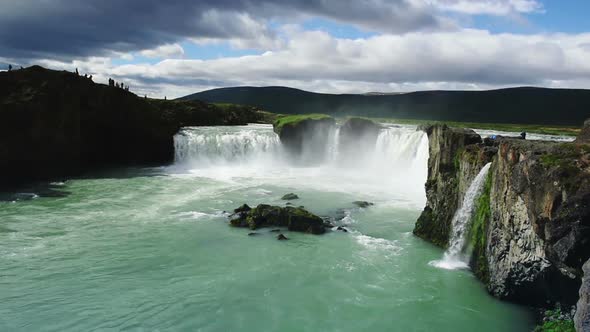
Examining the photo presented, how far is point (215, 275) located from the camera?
16.8m

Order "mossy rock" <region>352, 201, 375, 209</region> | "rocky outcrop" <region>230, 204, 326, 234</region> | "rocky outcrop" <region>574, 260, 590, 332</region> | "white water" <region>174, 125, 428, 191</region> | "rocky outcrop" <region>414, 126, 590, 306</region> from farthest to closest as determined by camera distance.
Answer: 1. "white water" <region>174, 125, 428, 191</region>
2. "mossy rock" <region>352, 201, 375, 209</region>
3. "rocky outcrop" <region>230, 204, 326, 234</region>
4. "rocky outcrop" <region>414, 126, 590, 306</region>
5. "rocky outcrop" <region>574, 260, 590, 332</region>

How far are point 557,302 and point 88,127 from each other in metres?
44.3

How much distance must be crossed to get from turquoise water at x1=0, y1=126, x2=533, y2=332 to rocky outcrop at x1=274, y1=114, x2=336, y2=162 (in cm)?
2319

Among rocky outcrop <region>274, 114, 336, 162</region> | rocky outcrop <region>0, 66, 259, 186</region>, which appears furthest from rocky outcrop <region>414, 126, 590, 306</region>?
rocky outcrop <region>0, 66, 259, 186</region>

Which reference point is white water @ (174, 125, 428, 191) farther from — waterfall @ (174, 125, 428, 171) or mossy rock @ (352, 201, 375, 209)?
mossy rock @ (352, 201, 375, 209)

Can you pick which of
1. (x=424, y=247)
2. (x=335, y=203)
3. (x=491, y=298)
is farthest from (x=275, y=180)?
(x=491, y=298)

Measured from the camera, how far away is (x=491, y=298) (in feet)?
48.5

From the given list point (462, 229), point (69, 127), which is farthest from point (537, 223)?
point (69, 127)

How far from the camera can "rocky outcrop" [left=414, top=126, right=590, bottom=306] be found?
10188 mm

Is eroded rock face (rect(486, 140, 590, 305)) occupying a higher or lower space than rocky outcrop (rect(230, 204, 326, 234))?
higher

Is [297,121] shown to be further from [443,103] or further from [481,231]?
[443,103]

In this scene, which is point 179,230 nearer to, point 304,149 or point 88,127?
point 88,127

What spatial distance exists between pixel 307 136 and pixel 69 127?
26300 mm

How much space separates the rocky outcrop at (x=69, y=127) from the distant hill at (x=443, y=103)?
97806 mm
